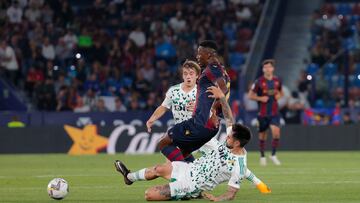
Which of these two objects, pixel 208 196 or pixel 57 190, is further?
pixel 57 190

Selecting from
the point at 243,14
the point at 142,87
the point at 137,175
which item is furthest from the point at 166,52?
the point at 137,175

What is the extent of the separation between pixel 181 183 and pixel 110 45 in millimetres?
22051

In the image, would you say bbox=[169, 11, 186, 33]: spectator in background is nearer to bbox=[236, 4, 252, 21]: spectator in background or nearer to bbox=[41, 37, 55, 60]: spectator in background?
bbox=[236, 4, 252, 21]: spectator in background

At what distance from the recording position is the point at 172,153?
15.4m

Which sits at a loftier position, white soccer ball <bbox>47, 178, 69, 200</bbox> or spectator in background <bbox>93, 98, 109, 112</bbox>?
white soccer ball <bbox>47, 178, 69, 200</bbox>

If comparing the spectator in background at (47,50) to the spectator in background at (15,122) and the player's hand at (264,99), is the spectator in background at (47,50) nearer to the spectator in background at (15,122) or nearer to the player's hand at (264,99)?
the spectator in background at (15,122)

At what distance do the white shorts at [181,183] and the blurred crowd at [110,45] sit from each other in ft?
58.4

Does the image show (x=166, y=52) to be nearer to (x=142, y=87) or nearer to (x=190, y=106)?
(x=142, y=87)

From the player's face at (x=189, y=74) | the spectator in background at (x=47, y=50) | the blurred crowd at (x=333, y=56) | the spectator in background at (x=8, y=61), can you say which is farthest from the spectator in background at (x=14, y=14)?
the player's face at (x=189, y=74)

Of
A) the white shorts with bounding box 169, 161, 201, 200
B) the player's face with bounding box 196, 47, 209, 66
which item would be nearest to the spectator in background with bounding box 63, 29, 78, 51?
the player's face with bounding box 196, 47, 209, 66

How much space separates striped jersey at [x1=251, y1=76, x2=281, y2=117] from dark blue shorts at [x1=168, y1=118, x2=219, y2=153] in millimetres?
9972

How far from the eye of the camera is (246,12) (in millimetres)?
36812

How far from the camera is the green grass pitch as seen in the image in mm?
15322

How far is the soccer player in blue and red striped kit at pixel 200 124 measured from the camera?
50.1ft
